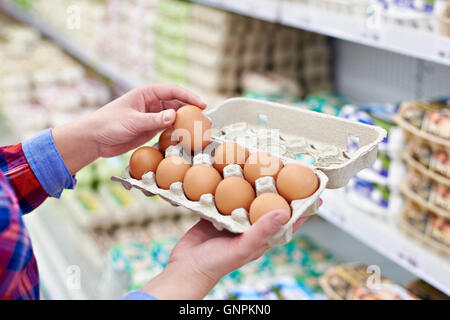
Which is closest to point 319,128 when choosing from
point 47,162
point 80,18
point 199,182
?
point 199,182

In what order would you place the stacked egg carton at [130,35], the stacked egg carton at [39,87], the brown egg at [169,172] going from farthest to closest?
1. the stacked egg carton at [39,87]
2. the stacked egg carton at [130,35]
3. the brown egg at [169,172]

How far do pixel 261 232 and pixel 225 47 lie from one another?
4.62 feet

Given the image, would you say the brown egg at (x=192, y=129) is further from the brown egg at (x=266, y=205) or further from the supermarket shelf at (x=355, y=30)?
the supermarket shelf at (x=355, y=30)

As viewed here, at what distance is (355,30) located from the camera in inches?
52.0

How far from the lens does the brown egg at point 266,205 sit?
2.73 feet

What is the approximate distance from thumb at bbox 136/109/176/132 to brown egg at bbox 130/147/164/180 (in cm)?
6

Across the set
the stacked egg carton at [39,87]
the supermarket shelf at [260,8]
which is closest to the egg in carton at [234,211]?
the supermarket shelf at [260,8]

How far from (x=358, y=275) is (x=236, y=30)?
1.11 meters

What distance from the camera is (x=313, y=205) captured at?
34.0 inches

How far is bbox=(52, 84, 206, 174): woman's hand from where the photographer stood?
110 centimetres

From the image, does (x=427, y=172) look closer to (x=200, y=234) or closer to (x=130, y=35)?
(x=200, y=234)

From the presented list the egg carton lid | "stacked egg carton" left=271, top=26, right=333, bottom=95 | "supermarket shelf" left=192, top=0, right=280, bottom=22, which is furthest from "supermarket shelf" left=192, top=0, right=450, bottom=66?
"stacked egg carton" left=271, top=26, right=333, bottom=95
